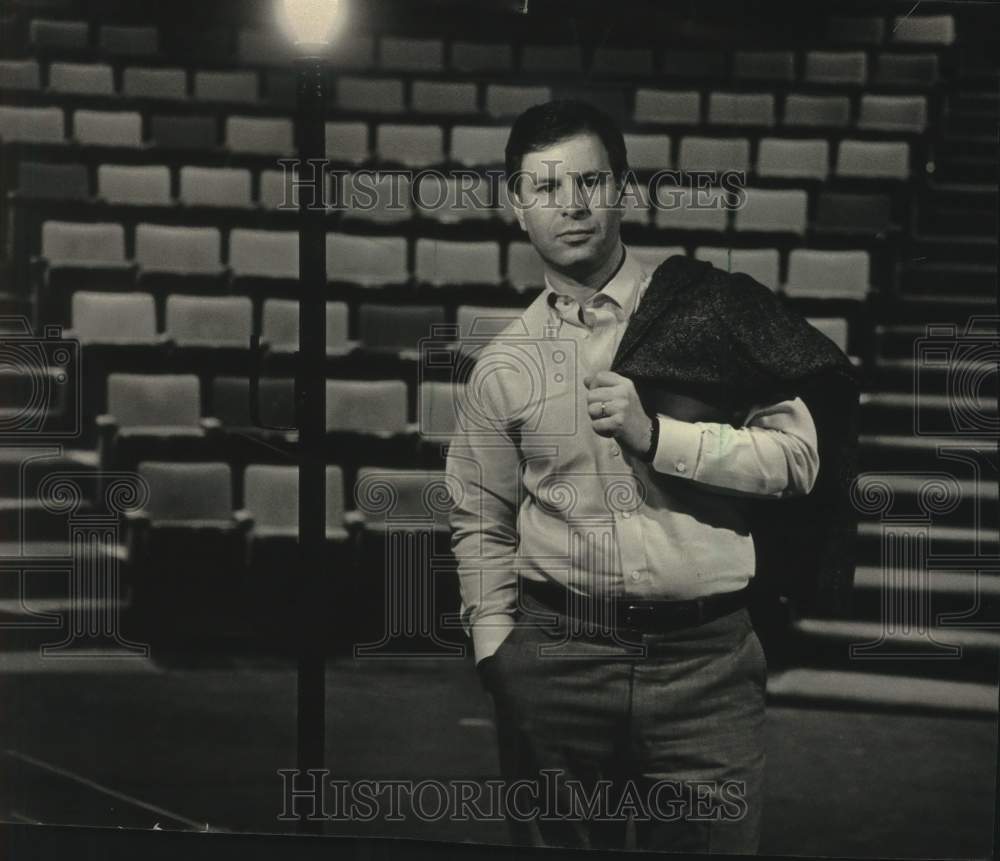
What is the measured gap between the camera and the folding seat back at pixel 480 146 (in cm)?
348

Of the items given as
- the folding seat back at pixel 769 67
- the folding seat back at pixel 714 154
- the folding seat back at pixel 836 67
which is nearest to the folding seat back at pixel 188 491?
the folding seat back at pixel 714 154

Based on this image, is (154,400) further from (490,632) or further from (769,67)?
(769,67)

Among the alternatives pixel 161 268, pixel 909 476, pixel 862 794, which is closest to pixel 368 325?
pixel 161 268

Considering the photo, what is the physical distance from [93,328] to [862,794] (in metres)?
2.26

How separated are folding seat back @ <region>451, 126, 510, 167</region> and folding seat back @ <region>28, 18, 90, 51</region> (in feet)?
3.12

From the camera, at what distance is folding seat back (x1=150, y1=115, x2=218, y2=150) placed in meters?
3.52

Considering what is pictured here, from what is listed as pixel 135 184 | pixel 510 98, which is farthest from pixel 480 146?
pixel 135 184

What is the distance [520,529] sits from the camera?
345 cm

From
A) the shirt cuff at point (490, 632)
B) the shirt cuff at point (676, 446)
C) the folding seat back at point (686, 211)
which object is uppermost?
the folding seat back at point (686, 211)

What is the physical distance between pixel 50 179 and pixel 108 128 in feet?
0.72

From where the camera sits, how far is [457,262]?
3494 mm

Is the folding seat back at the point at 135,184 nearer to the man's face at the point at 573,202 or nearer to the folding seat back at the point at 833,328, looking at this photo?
the man's face at the point at 573,202

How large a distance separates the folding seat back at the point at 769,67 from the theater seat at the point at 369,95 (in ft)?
2.78

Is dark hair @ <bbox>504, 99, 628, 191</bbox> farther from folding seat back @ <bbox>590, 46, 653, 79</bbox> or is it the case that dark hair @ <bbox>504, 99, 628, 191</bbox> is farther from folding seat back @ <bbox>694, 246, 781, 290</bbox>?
folding seat back @ <bbox>694, 246, 781, 290</bbox>
